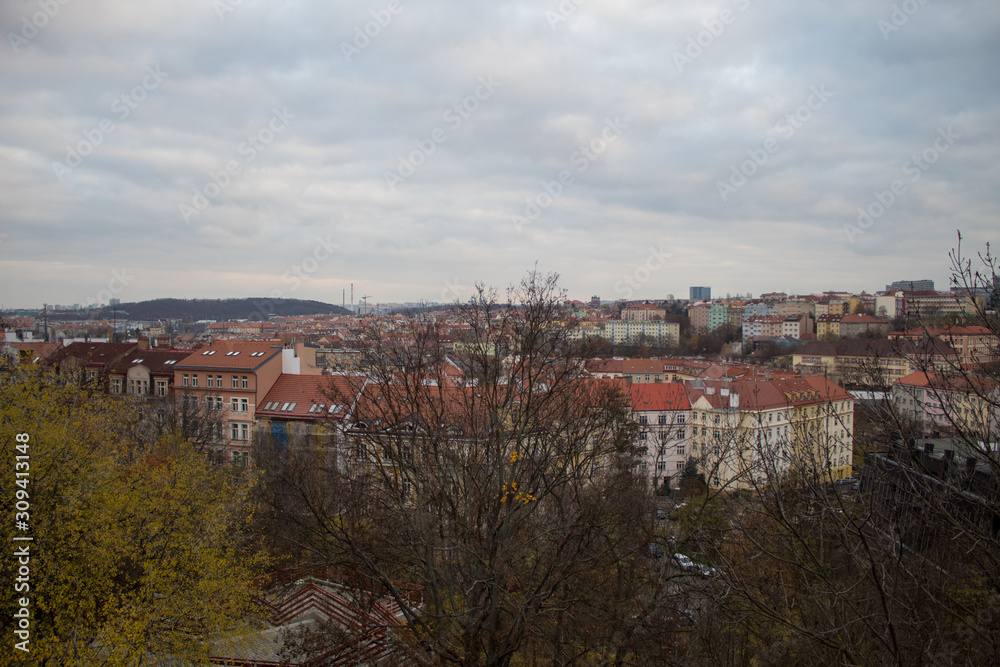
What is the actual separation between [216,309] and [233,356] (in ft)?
471

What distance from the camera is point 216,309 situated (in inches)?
6442

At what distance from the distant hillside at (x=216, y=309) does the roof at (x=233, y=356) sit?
404ft

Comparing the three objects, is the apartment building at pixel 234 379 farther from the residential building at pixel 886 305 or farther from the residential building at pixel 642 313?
the residential building at pixel 886 305

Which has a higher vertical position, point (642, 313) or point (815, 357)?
point (642, 313)

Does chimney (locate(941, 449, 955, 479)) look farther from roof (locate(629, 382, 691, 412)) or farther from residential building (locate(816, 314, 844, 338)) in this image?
residential building (locate(816, 314, 844, 338))

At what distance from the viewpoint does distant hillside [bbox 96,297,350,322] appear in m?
161

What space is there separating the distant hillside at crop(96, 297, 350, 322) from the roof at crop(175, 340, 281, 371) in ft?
404

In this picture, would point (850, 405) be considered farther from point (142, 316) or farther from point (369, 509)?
point (142, 316)

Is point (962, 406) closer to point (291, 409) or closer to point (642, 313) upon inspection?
point (291, 409)

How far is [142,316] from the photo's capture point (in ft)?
531

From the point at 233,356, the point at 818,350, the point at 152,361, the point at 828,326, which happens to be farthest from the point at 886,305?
the point at 152,361

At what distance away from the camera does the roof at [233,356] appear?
32.3 m

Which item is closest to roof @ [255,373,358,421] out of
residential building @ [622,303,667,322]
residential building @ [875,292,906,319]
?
residential building @ [875,292,906,319]

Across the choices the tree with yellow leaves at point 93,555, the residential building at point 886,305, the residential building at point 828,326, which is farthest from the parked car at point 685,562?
the residential building at point 886,305
